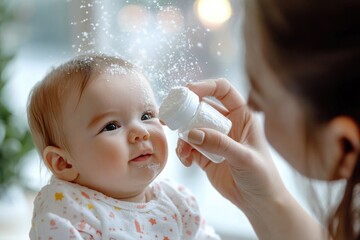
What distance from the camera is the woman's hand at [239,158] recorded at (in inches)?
36.4

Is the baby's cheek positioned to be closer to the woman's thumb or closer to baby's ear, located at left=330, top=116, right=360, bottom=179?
the woman's thumb

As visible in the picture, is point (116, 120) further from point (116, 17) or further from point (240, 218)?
point (240, 218)

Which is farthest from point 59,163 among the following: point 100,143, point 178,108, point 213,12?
point 213,12

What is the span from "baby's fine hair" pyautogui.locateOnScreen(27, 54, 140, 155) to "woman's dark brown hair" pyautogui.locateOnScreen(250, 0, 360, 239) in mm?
313

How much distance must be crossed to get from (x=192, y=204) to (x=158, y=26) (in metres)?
0.29

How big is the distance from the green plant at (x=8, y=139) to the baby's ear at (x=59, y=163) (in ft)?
3.74

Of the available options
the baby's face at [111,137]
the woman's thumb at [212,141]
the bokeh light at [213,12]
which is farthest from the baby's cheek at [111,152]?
the bokeh light at [213,12]

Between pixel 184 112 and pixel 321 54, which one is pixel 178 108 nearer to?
pixel 184 112

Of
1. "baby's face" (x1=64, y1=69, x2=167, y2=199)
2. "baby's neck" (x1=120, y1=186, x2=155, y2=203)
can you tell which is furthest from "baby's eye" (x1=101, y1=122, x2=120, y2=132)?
"baby's neck" (x1=120, y1=186, x2=155, y2=203)

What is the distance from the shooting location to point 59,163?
918mm

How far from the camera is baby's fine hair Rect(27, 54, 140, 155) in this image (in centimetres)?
90

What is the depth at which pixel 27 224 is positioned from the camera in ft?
6.78

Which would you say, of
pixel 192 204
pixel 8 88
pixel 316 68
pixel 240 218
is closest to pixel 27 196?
pixel 8 88

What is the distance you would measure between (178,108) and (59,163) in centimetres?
21
